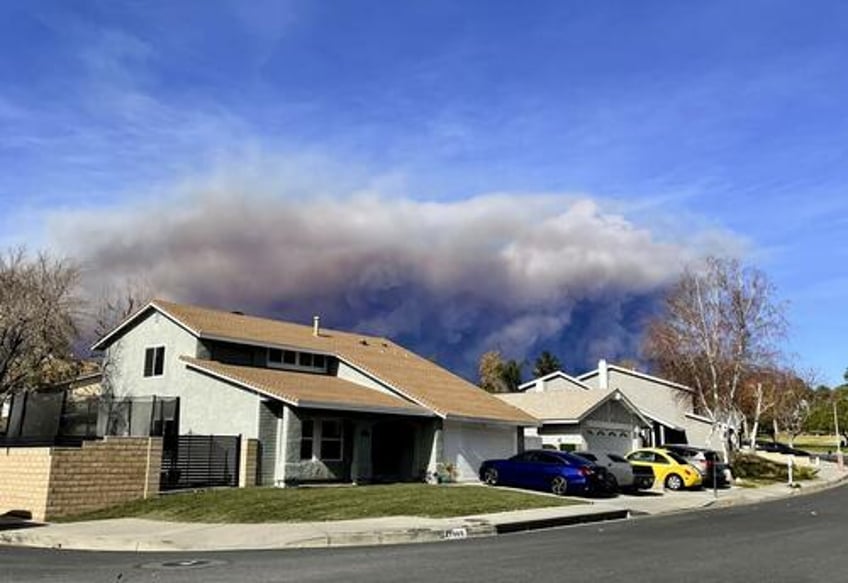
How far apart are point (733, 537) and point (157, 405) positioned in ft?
71.8

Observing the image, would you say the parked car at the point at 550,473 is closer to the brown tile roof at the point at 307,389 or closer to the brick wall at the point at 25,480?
the brown tile roof at the point at 307,389

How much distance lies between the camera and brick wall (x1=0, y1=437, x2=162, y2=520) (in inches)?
835

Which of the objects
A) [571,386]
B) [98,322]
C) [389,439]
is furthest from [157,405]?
[571,386]

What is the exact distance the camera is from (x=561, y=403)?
44.1 meters

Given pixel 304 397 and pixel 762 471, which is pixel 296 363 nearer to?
pixel 304 397

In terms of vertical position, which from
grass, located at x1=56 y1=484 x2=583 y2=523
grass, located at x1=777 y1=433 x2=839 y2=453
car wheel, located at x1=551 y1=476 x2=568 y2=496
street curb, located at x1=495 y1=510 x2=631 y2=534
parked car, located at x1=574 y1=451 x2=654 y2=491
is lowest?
street curb, located at x1=495 y1=510 x2=631 y2=534

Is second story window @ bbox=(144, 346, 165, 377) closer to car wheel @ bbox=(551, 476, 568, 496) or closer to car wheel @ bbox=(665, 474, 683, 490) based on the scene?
car wheel @ bbox=(551, 476, 568, 496)

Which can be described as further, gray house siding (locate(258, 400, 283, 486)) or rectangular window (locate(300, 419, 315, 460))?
rectangular window (locate(300, 419, 315, 460))

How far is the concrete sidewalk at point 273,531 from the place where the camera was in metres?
15.7

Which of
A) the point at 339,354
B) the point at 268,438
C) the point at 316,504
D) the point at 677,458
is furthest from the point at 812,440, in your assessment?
the point at 316,504

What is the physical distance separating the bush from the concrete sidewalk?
26340 millimetres

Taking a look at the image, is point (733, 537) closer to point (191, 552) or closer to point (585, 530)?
point (585, 530)

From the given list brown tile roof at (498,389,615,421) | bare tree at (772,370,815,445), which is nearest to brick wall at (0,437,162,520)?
brown tile roof at (498,389,615,421)

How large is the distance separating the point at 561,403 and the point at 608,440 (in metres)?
3.13
